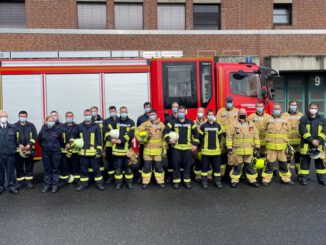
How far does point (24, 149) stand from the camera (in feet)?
20.3

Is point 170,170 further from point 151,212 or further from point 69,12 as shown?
point 69,12

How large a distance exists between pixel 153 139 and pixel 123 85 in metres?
1.73

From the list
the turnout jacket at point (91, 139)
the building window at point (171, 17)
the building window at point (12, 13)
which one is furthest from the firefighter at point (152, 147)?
the building window at point (12, 13)

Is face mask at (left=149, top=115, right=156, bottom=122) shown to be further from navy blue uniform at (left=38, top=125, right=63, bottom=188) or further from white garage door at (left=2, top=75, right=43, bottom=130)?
white garage door at (left=2, top=75, right=43, bottom=130)

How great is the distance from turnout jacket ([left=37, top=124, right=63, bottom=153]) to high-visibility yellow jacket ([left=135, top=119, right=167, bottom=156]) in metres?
1.50

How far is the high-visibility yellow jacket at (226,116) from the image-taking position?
692 centimetres

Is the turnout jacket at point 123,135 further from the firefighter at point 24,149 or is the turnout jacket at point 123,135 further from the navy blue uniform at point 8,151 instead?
the navy blue uniform at point 8,151

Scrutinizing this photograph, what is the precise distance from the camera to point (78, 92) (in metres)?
7.30

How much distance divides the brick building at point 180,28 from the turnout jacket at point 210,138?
7.06 m

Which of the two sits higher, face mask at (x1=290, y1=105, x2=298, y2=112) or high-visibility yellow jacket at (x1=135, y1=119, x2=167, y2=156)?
face mask at (x1=290, y1=105, x2=298, y2=112)

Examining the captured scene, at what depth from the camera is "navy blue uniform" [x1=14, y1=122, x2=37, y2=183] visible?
6.30m

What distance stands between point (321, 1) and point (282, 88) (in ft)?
13.3

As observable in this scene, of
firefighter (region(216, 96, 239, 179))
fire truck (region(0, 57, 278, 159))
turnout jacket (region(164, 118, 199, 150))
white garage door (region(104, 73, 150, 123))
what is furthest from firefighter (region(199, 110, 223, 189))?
white garage door (region(104, 73, 150, 123))

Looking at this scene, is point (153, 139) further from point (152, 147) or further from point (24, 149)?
point (24, 149)
